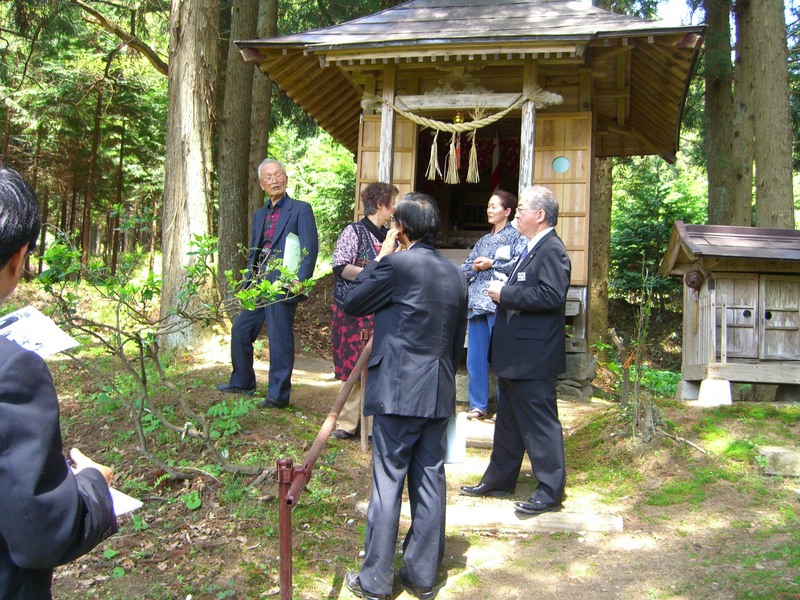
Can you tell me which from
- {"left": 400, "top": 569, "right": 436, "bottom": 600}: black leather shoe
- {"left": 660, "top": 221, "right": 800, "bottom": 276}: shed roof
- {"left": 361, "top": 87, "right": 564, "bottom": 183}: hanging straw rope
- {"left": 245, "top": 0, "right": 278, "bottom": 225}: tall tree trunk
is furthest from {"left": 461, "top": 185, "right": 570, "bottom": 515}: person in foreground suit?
{"left": 245, "top": 0, "right": 278, "bottom": 225}: tall tree trunk

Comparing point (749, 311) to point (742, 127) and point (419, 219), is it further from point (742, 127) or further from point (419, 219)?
point (742, 127)

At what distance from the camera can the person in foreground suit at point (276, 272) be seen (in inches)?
239

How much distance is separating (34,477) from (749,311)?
643 centimetres

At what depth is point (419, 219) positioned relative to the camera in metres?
3.94

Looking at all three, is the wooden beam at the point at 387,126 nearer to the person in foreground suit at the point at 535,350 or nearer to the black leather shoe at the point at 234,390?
the black leather shoe at the point at 234,390

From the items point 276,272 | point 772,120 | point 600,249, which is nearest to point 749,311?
point 772,120

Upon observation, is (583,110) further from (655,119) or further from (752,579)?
(752,579)

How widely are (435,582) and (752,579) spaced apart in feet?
5.32

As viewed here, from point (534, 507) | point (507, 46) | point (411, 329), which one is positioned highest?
point (507, 46)

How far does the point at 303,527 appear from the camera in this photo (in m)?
4.57

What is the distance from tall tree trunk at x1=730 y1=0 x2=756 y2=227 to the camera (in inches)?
475

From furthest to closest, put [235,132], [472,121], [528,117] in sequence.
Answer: [235,132]
[472,121]
[528,117]

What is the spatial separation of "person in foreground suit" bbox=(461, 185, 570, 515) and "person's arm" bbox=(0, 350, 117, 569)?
3.28m

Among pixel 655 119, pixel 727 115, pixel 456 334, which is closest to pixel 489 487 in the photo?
pixel 456 334
